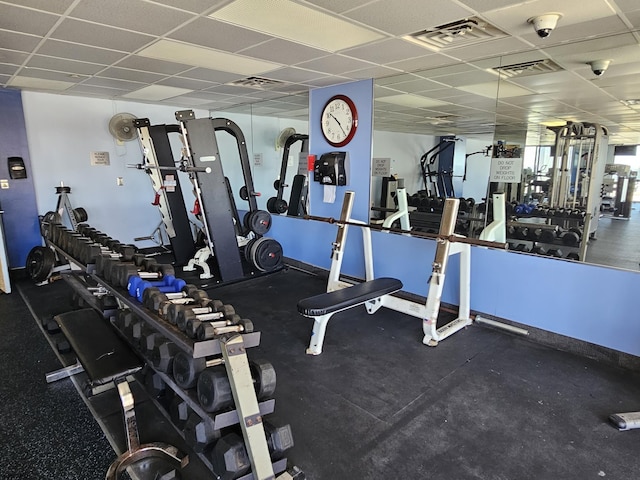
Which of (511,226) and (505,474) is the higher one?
(511,226)

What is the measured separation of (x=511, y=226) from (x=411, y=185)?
1.49m

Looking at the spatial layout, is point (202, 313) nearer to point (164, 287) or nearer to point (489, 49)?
point (164, 287)

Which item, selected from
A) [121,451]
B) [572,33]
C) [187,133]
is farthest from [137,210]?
[572,33]

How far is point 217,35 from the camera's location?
2.27m

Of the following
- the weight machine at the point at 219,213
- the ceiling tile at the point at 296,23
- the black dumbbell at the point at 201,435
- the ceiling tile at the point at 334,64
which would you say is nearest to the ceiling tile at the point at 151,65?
the weight machine at the point at 219,213

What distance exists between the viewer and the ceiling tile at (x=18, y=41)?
7.38ft

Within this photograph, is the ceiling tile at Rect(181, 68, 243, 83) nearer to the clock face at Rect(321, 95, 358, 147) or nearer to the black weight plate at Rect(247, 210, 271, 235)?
the clock face at Rect(321, 95, 358, 147)

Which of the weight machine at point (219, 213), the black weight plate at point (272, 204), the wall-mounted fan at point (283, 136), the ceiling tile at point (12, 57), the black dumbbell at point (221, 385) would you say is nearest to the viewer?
the black dumbbell at point (221, 385)

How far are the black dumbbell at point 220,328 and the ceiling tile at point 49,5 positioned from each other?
1.64 m

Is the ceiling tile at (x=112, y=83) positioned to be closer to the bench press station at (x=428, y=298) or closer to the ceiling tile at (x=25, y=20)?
the ceiling tile at (x=25, y=20)

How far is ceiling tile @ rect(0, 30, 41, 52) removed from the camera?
2.25 m

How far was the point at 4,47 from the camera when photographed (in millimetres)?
2475

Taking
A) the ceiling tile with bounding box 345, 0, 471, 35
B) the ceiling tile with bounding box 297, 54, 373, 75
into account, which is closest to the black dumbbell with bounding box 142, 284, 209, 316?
the ceiling tile with bounding box 345, 0, 471, 35

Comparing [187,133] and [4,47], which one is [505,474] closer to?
[187,133]
